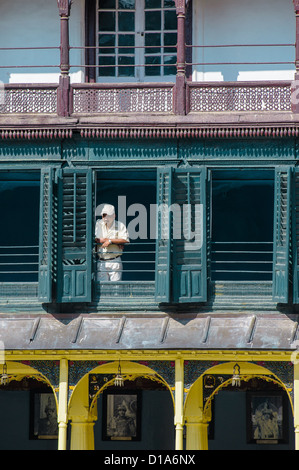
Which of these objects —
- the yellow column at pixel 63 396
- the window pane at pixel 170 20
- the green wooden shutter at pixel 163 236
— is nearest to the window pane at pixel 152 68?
the window pane at pixel 170 20

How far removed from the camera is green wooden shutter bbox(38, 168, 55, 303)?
30.5 m

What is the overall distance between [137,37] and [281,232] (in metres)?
4.37

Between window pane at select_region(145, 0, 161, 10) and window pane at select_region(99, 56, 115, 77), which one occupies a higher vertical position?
window pane at select_region(145, 0, 161, 10)

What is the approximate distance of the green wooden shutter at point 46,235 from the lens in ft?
99.9

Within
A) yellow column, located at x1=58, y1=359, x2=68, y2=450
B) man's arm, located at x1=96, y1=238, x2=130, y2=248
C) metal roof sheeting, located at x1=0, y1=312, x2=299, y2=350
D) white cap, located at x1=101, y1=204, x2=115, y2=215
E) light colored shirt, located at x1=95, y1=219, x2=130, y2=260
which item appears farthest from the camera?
white cap, located at x1=101, y1=204, x2=115, y2=215

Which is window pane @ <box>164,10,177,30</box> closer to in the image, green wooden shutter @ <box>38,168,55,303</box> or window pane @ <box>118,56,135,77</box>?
window pane @ <box>118,56,135,77</box>

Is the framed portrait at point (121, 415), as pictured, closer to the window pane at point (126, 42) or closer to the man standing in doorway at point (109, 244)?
the man standing in doorway at point (109, 244)

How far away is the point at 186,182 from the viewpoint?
100 feet

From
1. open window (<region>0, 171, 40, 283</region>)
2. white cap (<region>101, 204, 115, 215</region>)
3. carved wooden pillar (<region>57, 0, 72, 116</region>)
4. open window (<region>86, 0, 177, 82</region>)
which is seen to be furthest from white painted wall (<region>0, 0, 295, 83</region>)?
white cap (<region>101, 204, 115, 215</region>)

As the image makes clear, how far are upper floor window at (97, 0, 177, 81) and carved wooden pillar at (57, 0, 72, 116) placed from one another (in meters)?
1.16

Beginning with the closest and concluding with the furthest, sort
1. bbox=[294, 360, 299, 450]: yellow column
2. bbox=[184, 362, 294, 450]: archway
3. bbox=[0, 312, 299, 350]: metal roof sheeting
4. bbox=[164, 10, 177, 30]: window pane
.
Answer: bbox=[294, 360, 299, 450]: yellow column → bbox=[0, 312, 299, 350]: metal roof sheeting → bbox=[164, 10, 177, 30]: window pane → bbox=[184, 362, 294, 450]: archway

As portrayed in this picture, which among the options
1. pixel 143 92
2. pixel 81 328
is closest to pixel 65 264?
pixel 81 328

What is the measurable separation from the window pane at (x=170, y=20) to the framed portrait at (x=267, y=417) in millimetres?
6331
